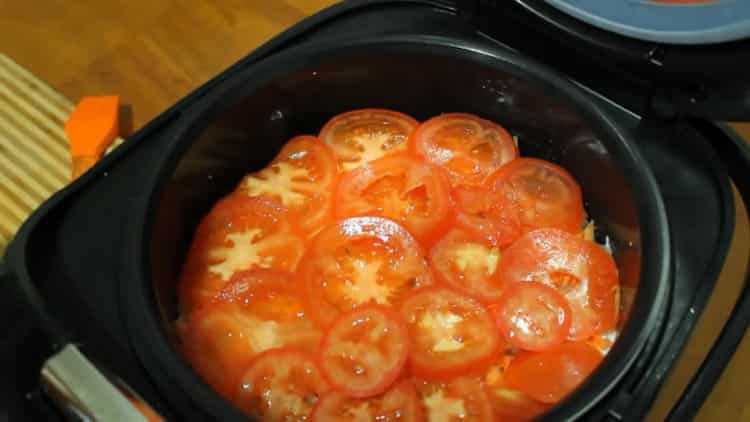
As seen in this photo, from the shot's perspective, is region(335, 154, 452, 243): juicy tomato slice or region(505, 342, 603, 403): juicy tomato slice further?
region(335, 154, 452, 243): juicy tomato slice

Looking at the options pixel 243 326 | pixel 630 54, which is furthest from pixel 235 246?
pixel 630 54

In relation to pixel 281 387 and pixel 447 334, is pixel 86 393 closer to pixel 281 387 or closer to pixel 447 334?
pixel 281 387

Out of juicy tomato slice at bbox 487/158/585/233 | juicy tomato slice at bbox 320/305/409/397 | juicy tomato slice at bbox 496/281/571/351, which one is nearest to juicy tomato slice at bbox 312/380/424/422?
juicy tomato slice at bbox 320/305/409/397

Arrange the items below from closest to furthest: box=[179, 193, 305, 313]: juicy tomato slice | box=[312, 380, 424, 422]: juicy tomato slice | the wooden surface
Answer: box=[312, 380, 424, 422]: juicy tomato slice < box=[179, 193, 305, 313]: juicy tomato slice < the wooden surface

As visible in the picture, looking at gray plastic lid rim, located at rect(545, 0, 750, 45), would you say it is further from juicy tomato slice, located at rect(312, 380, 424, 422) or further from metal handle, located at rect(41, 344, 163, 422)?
metal handle, located at rect(41, 344, 163, 422)

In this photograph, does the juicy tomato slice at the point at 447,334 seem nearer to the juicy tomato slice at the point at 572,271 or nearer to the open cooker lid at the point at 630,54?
the juicy tomato slice at the point at 572,271

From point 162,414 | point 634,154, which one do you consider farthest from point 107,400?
point 634,154
